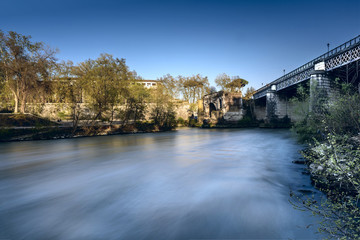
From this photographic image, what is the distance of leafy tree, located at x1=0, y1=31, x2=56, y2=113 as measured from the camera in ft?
70.7

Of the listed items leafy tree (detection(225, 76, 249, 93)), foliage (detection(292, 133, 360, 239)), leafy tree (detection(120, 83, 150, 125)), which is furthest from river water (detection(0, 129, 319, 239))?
leafy tree (detection(225, 76, 249, 93))

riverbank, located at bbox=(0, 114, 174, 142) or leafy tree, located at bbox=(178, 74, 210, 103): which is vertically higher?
leafy tree, located at bbox=(178, 74, 210, 103)

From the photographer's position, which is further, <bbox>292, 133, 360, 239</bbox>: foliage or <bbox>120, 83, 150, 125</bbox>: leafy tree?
<bbox>120, 83, 150, 125</bbox>: leafy tree

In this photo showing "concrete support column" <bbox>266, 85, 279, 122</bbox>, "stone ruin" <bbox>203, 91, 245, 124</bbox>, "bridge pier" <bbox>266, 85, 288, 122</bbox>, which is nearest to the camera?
"bridge pier" <bbox>266, 85, 288, 122</bbox>

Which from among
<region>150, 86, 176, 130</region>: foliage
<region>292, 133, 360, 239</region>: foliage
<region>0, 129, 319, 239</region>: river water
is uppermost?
<region>150, 86, 176, 130</region>: foliage

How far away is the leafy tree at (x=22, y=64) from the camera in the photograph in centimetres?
2156

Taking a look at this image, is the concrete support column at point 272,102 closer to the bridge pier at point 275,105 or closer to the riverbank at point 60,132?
the bridge pier at point 275,105

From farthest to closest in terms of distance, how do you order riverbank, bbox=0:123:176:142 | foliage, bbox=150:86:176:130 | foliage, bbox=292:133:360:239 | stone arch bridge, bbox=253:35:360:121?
foliage, bbox=150:86:176:130, riverbank, bbox=0:123:176:142, stone arch bridge, bbox=253:35:360:121, foliage, bbox=292:133:360:239

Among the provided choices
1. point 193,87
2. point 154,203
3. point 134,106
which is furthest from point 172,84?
point 154,203

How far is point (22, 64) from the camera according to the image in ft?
71.7

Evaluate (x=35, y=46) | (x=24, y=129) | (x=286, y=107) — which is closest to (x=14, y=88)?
(x=35, y=46)

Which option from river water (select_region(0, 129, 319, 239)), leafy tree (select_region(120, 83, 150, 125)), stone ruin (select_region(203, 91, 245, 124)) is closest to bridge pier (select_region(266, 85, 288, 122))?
stone ruin (select_region(203, 91, 245, 124))

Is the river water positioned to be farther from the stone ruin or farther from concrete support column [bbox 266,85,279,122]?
the stone ruin

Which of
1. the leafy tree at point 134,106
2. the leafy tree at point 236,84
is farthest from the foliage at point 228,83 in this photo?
the leafy tree at point 134,106
